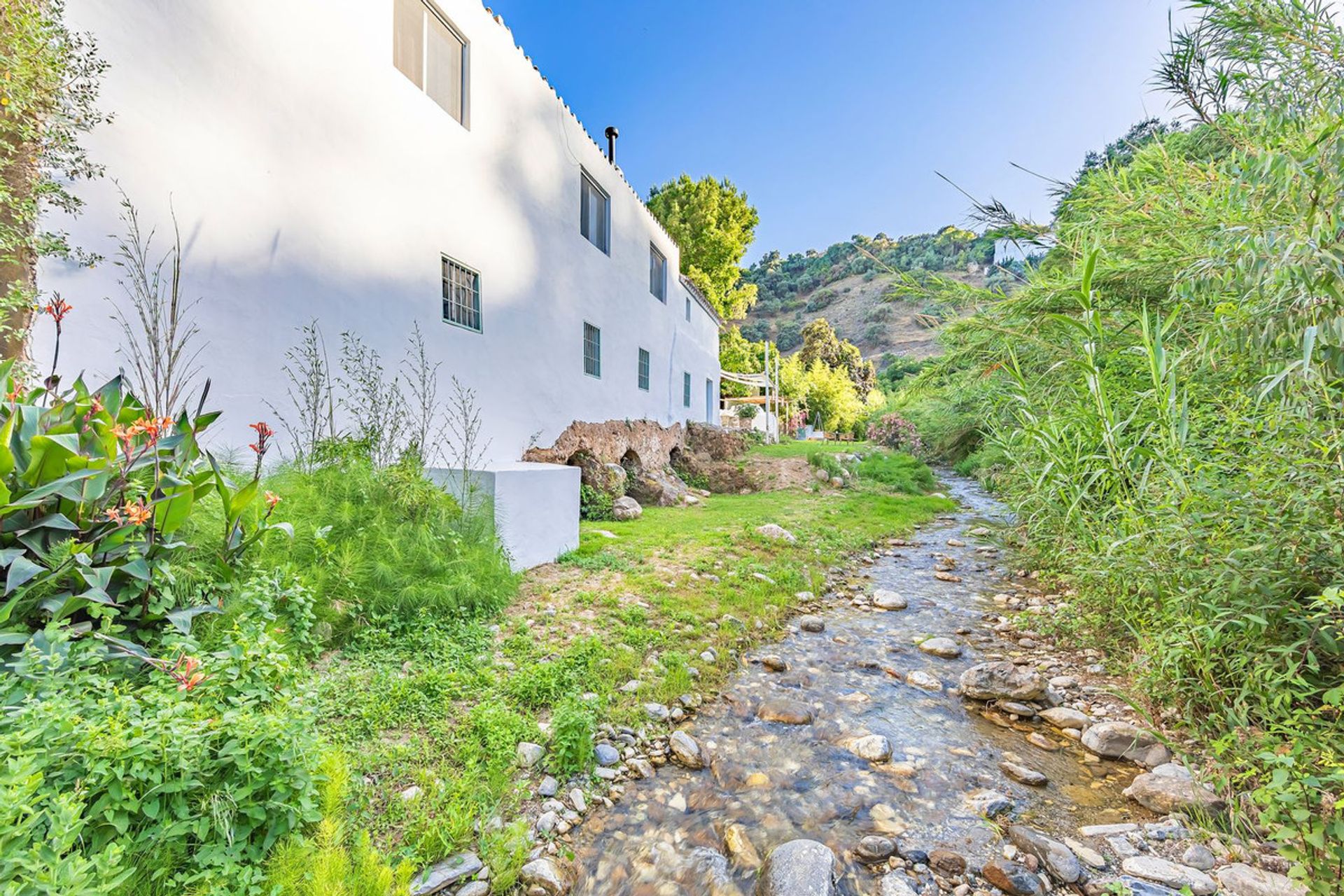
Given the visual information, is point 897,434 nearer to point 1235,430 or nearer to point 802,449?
point 802,449

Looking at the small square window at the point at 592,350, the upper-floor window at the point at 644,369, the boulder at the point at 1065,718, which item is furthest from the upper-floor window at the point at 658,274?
Result: the boulder at the point at 1065,718

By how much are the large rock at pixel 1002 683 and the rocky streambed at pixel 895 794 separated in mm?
10

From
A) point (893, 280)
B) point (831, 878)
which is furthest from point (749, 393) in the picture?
point (831, 878)

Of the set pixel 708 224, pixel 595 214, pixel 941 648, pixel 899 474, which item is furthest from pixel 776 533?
pixel 708 224

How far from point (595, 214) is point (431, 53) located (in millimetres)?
4017

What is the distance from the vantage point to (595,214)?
31.6 feet

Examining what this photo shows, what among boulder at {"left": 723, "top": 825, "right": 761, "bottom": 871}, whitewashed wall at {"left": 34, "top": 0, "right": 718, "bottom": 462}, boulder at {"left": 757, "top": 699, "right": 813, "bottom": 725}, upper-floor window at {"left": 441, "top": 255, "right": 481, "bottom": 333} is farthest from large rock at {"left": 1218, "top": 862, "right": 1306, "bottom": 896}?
upper-floor window at {"left": 441, "top": 255, "right": 481, "bottom": 333}

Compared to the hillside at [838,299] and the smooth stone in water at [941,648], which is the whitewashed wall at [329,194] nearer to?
the smooth stone in water at [941,648]

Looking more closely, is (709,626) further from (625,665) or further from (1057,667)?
(1057,667)

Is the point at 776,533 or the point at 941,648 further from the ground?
the point at 776,533

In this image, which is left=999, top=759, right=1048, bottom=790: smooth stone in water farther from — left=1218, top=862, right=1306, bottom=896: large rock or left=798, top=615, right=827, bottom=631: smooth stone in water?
left=798, top=615, right=827, bottom=631: smooth stone in water

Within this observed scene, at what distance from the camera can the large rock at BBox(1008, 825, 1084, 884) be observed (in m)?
1.85

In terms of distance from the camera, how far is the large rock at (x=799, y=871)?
1.87 m

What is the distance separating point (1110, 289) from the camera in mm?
3963
